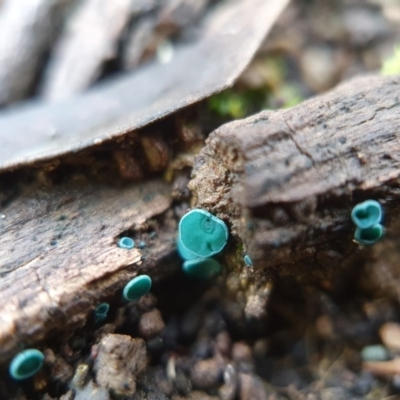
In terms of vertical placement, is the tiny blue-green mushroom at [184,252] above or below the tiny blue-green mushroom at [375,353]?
above

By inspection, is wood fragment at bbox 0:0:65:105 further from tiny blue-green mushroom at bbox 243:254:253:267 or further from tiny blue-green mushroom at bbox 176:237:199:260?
tiny blue-green mushroom at bbox 243:254:253:267

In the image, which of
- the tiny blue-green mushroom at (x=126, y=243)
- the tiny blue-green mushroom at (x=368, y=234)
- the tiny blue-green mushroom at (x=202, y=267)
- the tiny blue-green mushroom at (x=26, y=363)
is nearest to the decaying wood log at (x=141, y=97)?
the tiny blue-green mushroom at (x=126, y=243)

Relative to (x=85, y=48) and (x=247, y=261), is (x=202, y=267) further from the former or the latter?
(x=85, y=48)

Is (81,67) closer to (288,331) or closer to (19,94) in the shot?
(19,94)

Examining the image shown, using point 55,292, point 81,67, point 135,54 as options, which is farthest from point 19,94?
point 55,292

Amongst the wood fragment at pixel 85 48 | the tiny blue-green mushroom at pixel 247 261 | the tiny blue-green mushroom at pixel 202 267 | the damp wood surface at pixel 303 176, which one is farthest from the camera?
the wood fragment at pixel 85 48

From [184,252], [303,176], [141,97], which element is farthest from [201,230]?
[141,97]

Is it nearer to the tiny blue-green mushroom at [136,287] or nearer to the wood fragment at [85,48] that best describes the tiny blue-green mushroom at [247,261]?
the tiny blue-green mushroom at [136,287]
